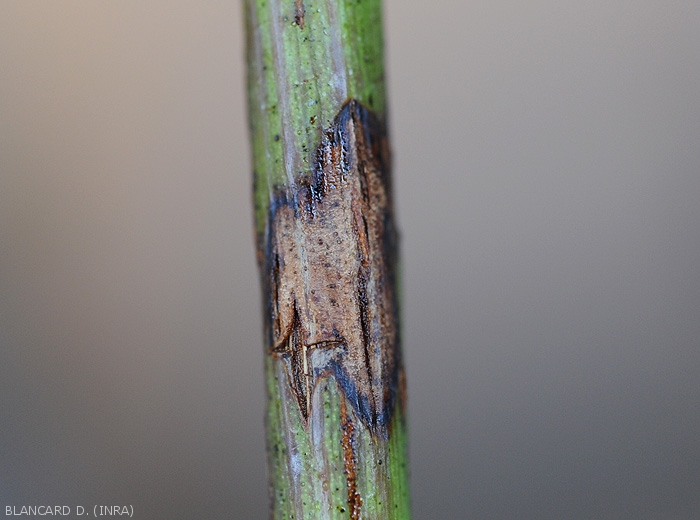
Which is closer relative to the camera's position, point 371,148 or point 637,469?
point 371,148

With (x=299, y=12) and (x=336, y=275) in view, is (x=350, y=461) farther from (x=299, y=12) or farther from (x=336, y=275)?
(x=299, y=12)

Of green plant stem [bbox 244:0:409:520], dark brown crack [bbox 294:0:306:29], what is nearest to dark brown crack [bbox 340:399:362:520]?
green plant stem [bbox 244:0:409:520]

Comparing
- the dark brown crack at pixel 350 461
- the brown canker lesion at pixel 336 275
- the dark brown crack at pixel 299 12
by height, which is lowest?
the dark brown crack at pixel 350 461

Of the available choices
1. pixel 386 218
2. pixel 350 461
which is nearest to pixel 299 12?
pixel 386 218

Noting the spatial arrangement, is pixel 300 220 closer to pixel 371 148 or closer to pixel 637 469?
pixel 371 148

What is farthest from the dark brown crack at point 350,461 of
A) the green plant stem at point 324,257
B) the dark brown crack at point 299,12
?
the dark brown crack at point 299,12

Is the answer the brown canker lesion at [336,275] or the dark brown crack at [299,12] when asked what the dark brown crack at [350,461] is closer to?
the brown canker lesion at [336,275]

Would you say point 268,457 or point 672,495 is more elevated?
point 268,457

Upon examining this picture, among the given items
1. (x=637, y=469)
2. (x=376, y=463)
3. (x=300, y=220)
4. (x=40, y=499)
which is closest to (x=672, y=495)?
(x=637, y=469)

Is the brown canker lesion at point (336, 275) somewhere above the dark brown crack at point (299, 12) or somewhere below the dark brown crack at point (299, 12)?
below
